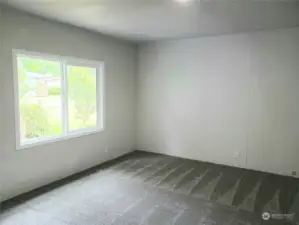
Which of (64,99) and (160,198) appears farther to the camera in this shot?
(64,99)

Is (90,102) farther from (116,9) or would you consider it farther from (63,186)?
(116,9)

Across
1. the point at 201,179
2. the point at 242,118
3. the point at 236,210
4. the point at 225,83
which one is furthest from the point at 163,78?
the point at 236,210

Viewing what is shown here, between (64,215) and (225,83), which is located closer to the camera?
(64,215)

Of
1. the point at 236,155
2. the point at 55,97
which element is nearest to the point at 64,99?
the point at 55,97

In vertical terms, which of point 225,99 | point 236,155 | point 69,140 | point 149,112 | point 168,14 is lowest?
point 236,155

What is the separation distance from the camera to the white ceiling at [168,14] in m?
2.97

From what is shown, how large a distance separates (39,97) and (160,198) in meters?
2.39

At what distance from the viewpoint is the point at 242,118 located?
4.64 metres

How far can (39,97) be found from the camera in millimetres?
3791

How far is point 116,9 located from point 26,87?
1731mm
